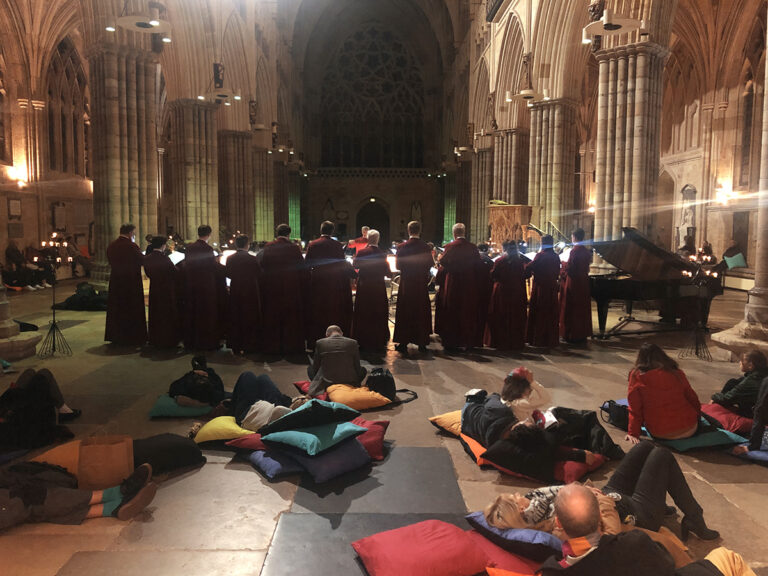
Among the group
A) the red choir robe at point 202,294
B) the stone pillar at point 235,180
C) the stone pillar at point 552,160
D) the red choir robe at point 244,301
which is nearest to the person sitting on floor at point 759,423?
the red choir robe at point 244,301

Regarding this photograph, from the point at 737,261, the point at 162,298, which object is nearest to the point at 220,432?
the point at 162,298

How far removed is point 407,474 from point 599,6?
8.87m

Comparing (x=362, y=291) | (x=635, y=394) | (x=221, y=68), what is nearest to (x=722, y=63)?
(x=221, y=68)

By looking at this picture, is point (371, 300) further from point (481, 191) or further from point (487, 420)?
point (481, 191)

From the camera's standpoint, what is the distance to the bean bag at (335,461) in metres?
4.31

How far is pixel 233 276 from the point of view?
8461 millimetres

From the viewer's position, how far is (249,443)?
478 cm

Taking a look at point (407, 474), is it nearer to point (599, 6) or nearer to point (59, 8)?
point (599, 6)

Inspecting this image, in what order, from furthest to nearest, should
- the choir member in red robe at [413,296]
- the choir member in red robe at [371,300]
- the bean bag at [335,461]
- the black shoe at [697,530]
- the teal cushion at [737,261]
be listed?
the teal cushion at [737,261], the choir member in red robe at [413,296], the choir member in red robe at [371,300], the bean bag at [335,461], the black shoe at [697,530]

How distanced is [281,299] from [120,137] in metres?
6.98

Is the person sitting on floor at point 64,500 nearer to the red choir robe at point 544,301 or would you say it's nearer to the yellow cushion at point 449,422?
the yellow cushion at point 449,422

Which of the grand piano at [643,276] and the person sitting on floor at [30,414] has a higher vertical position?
the grand piano at [643,276]

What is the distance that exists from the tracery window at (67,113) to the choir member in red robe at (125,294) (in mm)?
17282

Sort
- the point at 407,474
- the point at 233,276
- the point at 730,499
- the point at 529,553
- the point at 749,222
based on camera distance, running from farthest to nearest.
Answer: the point at 749,222 < the point at 233,276 < the point at 407,474 < the point at 730,499 < the point at 529,553
